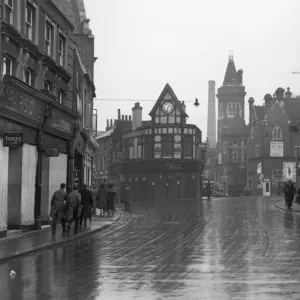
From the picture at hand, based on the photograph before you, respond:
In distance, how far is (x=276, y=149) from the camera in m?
90.8

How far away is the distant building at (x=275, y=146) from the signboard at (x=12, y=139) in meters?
72.5

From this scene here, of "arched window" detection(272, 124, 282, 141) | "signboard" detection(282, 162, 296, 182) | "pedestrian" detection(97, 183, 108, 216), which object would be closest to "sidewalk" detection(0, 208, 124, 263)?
"pedestrian" detection(97, 183, 108, 216)

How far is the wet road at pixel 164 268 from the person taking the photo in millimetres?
9492

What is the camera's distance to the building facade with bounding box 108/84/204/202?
6900 centimetres

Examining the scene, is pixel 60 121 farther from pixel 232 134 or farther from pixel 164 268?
pixel 232 134

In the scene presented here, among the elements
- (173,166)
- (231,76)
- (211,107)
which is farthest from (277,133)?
(211,107)

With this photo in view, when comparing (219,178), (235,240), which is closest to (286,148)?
(219,178)

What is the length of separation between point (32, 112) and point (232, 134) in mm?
97850

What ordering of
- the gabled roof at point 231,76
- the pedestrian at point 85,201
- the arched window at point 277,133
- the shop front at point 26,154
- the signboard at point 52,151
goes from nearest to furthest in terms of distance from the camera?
the shop front at point 26,154 → the signboard at point 52,151 → the pedestrian at point 85,201 → the arched window at point 277,133 → the gabled roof at point 231,76

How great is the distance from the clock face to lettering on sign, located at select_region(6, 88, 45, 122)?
47217 millimetres

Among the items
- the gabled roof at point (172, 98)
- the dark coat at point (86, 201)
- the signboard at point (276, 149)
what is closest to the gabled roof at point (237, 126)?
the signboard at point (276, 149)

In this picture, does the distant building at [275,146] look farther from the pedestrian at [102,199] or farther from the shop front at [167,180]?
the pedestrian at [102,199]

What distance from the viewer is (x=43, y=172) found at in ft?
81.4

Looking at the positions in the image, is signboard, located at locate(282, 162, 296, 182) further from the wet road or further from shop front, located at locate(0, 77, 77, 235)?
the wet road
